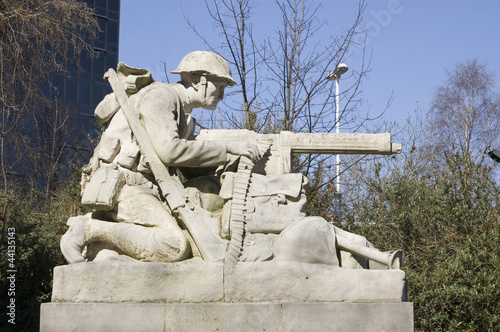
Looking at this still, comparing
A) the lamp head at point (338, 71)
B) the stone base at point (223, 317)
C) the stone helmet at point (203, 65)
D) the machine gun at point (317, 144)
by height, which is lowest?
the stone base at point (223, 317)

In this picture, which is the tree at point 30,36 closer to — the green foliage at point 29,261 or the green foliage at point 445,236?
the green foliage at point 29,261

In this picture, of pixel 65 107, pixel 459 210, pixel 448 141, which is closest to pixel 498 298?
pixel 459 210

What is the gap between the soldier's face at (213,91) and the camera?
6.10 metres

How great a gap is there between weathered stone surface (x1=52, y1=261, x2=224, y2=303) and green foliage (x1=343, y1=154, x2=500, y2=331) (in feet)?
17.2

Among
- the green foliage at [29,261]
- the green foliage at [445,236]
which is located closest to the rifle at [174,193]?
the green foliage at [29,261]

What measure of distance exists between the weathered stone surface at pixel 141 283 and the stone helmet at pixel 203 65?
1750mm

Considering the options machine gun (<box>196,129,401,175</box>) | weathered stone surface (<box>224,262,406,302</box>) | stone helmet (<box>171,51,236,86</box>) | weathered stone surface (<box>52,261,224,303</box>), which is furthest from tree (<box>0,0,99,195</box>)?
weathered stone surface (<box>224,262,406,302</box>)

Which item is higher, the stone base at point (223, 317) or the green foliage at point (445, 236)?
the green foliage at point (445, 236)

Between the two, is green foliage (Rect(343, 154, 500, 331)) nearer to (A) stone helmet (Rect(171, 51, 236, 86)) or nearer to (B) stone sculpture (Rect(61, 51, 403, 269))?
(B) stone sculpture (Rect(61, 51, 403, 269))

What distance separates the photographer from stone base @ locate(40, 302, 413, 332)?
5.11 metres

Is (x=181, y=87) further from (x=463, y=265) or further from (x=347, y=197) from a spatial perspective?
(x=347, y=197)

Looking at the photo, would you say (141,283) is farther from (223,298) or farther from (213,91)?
(213,91)

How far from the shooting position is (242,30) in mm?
12383

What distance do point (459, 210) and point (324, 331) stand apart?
5.93 metres
